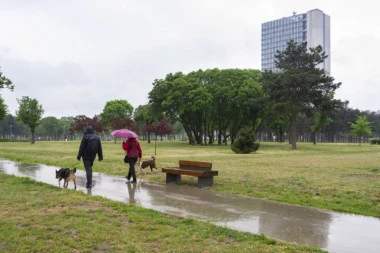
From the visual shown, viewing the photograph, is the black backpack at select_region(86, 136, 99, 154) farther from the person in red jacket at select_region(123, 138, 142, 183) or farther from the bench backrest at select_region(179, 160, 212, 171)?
the bench backrest at select_region(179, 160, 212, 171)

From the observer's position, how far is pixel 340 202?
9016 mm

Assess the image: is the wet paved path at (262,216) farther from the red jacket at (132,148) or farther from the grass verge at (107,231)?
the red jacket at (132,148)

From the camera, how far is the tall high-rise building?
14394 cm

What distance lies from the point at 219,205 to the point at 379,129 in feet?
389

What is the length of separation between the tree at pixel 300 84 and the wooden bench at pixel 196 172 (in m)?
31.4

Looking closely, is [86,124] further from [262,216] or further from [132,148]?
[262,216]

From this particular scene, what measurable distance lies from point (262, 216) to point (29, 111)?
206ft

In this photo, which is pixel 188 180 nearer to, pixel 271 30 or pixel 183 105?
pixel 183 105

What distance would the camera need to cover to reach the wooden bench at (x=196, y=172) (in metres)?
11.5

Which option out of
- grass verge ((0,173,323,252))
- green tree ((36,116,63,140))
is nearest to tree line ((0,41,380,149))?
grass verge ((0,173,323,252))

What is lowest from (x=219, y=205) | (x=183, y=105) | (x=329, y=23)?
(x=219, y=205)

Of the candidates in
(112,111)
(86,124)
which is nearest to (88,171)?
(86,124)

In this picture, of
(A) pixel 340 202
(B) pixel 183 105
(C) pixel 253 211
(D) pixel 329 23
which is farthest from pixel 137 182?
(D) pixel 329 23

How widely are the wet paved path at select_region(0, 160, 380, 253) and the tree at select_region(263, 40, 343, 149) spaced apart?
33.3 meters
